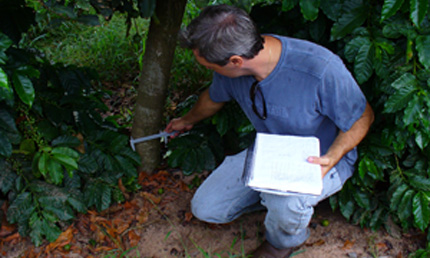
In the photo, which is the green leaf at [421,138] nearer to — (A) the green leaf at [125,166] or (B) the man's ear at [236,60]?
(B) the man's ear at [236,60]

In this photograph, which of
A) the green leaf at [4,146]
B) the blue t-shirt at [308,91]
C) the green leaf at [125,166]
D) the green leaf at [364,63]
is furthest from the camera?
the green leaf at [125,166]

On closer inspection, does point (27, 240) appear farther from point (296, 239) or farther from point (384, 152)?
point (384, 152)

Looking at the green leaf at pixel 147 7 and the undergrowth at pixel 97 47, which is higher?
the green leaf at pixel 147 7

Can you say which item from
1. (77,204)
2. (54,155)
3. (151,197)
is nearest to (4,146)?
(54,155)

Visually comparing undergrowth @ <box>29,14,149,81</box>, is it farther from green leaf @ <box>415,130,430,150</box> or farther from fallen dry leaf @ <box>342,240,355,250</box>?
green leaf @ <box>415,130,430,150</box>

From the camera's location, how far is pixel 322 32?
6.50 feet

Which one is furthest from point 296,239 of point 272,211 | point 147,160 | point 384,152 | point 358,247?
point 147,160

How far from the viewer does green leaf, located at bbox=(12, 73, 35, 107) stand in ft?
5.42

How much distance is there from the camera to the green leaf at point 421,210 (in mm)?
1902

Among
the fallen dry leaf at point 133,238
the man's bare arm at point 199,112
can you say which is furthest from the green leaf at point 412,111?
the fallen dry leaf at point 133,238

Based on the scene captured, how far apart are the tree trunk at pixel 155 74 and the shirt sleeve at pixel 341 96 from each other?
2.77 ft

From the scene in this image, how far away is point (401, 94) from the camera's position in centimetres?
167

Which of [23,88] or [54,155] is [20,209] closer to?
[54,155]

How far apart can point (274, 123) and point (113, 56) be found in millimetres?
2145
